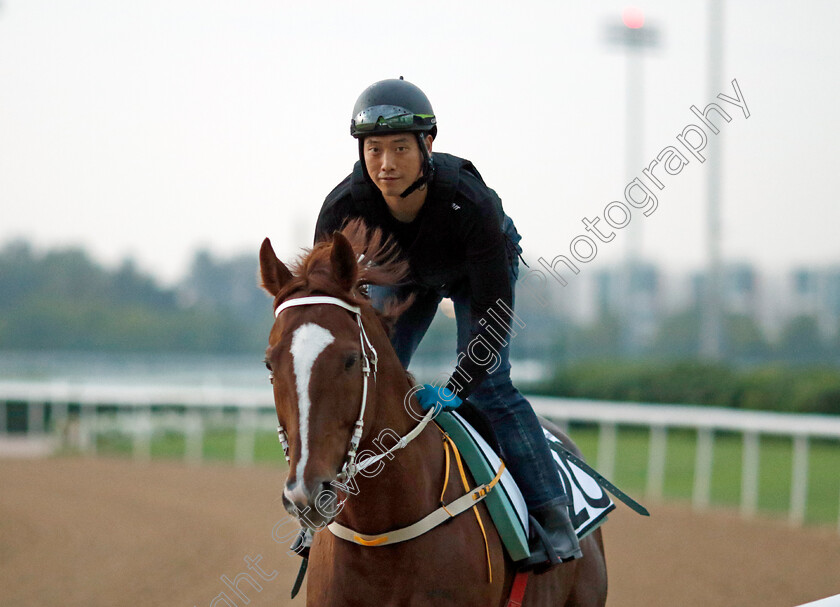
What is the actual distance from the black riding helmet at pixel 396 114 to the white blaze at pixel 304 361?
749 millimetres

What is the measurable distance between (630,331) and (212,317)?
11.9 m

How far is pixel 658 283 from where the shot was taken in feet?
79.3

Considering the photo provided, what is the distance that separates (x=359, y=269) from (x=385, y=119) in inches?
20.4

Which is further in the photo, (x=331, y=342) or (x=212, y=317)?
(x=212, y=317)

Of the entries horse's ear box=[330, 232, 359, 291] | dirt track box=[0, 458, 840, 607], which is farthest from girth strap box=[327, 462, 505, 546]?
dirt track box=[0, 458, 840, 607]

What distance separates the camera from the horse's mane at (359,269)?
2.35 meters

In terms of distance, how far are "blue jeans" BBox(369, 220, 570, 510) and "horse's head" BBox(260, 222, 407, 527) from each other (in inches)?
25.2

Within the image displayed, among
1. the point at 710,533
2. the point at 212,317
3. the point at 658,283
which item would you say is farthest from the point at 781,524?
the point at 212,317

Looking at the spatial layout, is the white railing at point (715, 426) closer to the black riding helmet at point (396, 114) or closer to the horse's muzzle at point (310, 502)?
the black riding helmet at point (396, 114)

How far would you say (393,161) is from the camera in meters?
2.72

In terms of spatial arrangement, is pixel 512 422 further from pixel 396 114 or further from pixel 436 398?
pixel 396 114

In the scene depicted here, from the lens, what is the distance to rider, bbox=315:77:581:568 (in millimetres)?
2748

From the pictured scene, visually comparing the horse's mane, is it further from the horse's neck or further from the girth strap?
the girth strap

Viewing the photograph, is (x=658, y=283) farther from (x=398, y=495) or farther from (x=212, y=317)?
(x=398, y=495)
